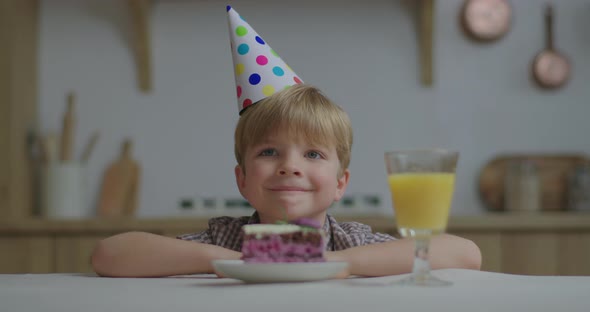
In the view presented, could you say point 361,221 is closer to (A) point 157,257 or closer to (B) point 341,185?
(B) point 341,185

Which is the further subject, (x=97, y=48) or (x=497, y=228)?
(x=97, y=48)

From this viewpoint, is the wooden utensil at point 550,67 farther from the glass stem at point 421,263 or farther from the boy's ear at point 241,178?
the glass stem at point 421,263

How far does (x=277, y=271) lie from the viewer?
78 centimetres

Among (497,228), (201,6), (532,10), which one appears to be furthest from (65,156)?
(532,10)

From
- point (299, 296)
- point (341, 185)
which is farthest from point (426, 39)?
point (299, 296)

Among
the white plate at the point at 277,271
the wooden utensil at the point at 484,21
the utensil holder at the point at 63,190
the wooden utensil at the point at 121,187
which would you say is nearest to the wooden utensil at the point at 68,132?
the utensil holder at the point at 63,190

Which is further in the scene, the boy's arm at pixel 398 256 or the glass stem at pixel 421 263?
the boy's arm at pixel 398 256

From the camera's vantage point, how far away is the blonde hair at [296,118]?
3.89 feet

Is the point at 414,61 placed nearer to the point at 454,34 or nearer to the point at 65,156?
the point at 454,34

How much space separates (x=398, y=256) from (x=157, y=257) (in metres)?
0.31

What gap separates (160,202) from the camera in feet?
9.85

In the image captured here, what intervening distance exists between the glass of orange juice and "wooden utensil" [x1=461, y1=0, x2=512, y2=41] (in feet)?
7.28

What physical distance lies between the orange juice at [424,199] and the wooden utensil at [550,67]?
2228mm

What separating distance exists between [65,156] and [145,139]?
30cm
